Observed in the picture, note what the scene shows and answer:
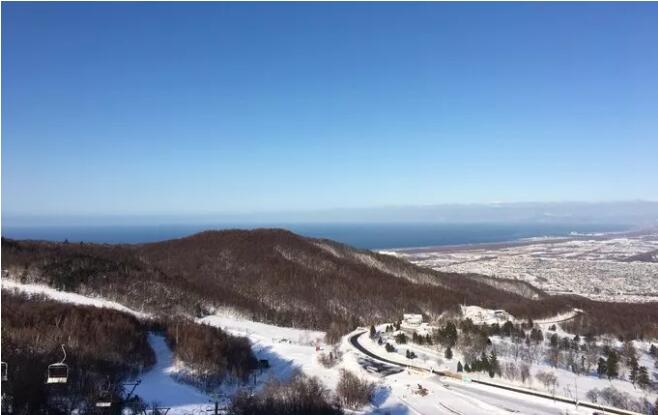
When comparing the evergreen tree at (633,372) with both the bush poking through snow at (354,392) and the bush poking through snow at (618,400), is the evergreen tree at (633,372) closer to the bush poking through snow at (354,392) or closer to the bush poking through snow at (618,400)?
the bush poking through snow at (618,400)

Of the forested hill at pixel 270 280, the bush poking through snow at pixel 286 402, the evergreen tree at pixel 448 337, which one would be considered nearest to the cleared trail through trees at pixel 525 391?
the evergreen tree at pixel 448 337

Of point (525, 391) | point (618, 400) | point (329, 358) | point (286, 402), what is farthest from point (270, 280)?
point (618, 400)

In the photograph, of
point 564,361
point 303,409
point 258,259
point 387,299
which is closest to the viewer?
point 303,409

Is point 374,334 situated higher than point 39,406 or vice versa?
point 39,406

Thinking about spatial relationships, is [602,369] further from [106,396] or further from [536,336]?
[106,396]

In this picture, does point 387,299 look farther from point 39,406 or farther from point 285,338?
point 39,406

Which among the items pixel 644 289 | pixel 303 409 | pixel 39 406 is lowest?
pixel 644 289

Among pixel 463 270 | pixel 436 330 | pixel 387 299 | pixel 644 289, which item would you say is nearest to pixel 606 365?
pixel 436 330

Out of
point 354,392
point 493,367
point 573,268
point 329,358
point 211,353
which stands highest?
point 211,353
